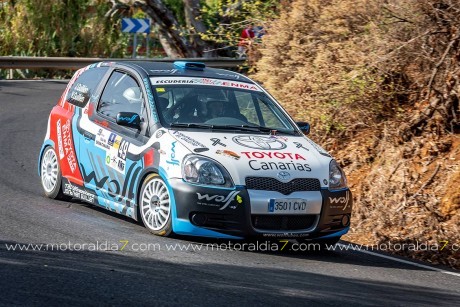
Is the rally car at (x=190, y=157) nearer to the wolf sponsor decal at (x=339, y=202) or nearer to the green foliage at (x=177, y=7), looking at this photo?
the wolf sponsor decal at (x=339, y=202)

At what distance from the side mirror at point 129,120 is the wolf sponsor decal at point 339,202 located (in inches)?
83.1

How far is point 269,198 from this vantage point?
8.81 meters

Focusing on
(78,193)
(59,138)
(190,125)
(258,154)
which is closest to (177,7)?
(59,138)

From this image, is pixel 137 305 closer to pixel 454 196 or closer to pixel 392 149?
→ pixel 454 196

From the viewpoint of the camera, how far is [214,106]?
1009 centimetres

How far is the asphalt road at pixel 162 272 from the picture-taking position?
22.2ft

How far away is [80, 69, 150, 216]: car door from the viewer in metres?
9.68

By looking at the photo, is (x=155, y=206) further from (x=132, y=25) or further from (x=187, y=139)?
(x=132, y=25)

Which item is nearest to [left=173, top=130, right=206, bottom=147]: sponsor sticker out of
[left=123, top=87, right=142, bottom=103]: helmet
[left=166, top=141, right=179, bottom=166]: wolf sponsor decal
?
[left=166, top=141, right=179, bottom=166]: wolf sponsor decal

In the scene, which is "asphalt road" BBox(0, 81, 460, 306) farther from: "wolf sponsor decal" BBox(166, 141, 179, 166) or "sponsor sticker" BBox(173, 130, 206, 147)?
"sponsor sticker" BBox(173, 130, 206, 147)

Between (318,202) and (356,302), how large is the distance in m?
2.06

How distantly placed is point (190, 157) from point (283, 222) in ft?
3.46

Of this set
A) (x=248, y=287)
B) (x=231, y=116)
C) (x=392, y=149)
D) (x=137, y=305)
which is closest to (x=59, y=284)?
(x=137, y=305)

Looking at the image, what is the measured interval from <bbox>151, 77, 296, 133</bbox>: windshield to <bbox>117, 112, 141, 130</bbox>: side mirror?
25 centimetres
